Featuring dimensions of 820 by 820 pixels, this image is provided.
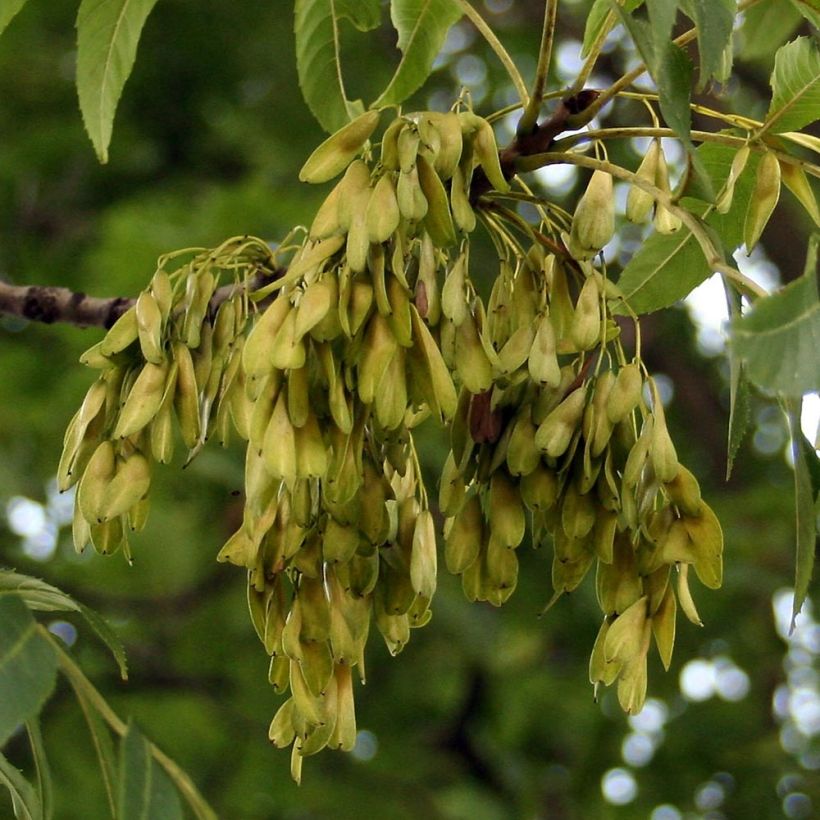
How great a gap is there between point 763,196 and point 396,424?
42 centimetres

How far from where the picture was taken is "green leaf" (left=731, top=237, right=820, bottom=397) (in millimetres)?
850

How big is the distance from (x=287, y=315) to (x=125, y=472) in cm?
23

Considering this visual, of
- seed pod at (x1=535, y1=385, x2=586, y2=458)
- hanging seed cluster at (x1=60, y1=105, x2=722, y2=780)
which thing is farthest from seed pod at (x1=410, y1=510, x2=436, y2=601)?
seed pod at (x1=535, y1=385, x2=586, y2=458)

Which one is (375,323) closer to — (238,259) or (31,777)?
(238,259)

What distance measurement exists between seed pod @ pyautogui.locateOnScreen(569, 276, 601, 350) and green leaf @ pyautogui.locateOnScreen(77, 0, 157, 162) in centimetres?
58

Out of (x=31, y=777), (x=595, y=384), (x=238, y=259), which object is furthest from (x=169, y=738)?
(x=595, y=384)

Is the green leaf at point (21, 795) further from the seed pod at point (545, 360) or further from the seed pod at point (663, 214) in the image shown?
the seed pod at point (663, 214)

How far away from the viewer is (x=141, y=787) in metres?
1.13

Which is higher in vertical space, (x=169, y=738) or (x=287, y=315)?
(x=287, y=315)

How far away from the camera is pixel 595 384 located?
114 cm

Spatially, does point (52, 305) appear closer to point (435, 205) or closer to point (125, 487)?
point (125, 487)

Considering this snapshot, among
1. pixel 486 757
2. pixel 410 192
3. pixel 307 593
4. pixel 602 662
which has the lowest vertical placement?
pixel 486 757

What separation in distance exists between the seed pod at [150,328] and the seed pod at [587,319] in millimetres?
367

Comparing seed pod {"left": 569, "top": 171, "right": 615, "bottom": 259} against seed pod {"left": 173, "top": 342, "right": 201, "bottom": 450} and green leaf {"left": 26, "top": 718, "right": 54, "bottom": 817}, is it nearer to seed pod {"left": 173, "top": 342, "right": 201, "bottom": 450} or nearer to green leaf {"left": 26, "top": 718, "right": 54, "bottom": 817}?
seed pod {"left": 173, "top": 342, "right": 201, "bottom": 450}
